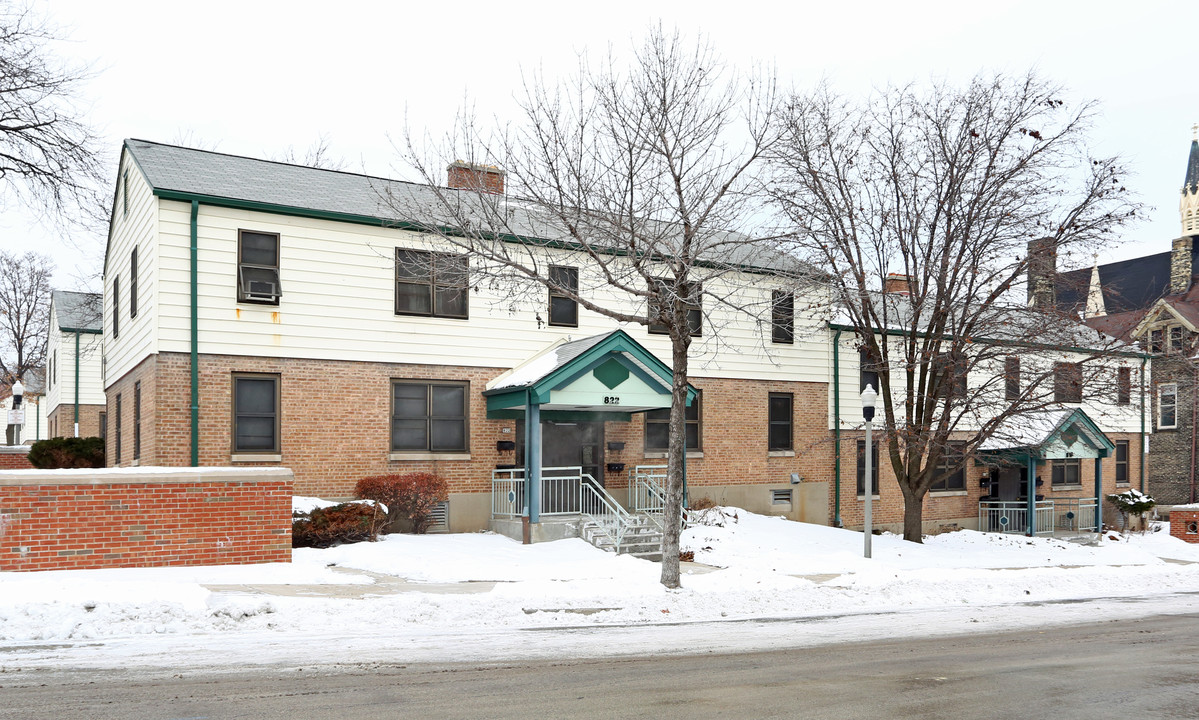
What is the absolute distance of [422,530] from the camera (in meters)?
18.7

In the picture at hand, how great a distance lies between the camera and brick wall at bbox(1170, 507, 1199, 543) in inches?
981

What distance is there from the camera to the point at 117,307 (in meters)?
21.9

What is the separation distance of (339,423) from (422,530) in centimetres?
266

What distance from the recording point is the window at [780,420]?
24188 millimetres

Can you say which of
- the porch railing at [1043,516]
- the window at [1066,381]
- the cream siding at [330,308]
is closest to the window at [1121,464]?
the porch railing at [1043,516]

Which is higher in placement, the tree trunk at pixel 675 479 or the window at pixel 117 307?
the window at pixel 117 307

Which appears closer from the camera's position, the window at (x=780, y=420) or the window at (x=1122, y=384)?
the window at (x=1122, y=384)

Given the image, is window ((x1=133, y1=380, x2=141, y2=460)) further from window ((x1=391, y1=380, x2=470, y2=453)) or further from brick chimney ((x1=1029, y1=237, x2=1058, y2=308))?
brick chimney ((x1=1029, y1=237, x2=1058, y2=308))

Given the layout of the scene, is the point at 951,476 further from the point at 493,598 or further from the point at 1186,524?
the point at 493,598

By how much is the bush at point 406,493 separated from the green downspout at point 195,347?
3024mm

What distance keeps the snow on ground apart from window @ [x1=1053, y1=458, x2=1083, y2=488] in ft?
37.1

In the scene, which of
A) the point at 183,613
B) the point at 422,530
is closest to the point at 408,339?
the point at 422,530

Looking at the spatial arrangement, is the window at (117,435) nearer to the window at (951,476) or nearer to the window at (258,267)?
the window at (258,267)

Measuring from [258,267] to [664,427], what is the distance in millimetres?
9818
